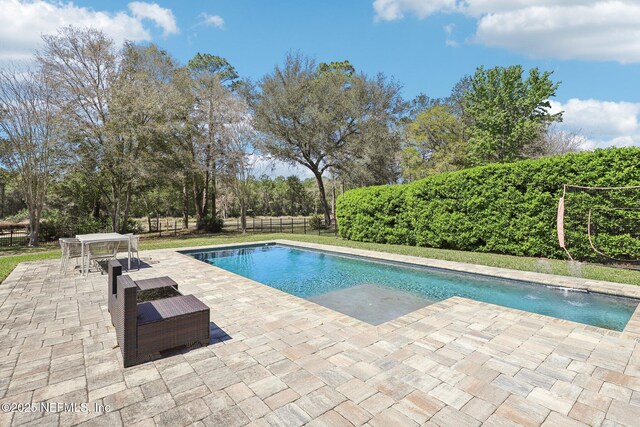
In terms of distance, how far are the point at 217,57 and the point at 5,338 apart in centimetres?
2498

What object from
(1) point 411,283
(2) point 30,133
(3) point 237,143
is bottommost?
(1) point 411,283

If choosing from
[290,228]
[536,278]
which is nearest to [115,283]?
[536,278]

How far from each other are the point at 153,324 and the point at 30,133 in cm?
1636

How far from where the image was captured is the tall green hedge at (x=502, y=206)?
7798 millimetres

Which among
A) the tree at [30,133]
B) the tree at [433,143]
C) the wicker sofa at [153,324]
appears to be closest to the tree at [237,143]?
the tree at [30,133]

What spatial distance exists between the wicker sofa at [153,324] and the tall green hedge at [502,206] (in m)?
9.30

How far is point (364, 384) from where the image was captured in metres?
2.67

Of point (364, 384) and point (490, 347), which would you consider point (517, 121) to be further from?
point (364, 384)

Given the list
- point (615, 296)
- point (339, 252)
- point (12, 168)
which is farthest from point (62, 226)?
point (615, 296)

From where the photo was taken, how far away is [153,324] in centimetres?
309

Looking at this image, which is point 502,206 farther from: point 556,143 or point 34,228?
point 34,228

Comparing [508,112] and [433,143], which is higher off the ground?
[508,112]

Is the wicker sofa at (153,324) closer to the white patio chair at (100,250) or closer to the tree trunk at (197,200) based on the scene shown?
the white patio chair at (100,250)

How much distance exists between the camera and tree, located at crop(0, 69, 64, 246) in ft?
45.1
